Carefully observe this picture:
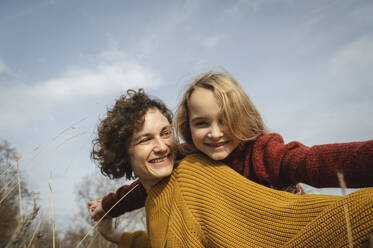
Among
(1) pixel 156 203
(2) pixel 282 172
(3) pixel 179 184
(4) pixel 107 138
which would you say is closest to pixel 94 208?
(4) pixel 107 138

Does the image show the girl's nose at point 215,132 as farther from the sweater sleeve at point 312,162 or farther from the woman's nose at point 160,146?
the woman's nose at point 160,146

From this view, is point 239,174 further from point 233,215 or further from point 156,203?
point 156,203

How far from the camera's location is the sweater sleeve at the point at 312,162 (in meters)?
1.24

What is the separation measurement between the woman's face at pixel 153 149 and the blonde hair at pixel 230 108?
164mm

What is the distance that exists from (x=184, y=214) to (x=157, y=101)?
125 cm

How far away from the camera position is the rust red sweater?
1.24 m

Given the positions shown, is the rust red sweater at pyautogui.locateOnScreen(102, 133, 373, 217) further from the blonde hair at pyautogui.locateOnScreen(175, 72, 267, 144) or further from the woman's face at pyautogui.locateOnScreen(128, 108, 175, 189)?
the woman's face at pyautogui.locateOnScreen(128, 108, 175, 189)

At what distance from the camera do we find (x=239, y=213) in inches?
67.2

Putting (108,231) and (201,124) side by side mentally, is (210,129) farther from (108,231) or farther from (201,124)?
(108,231)

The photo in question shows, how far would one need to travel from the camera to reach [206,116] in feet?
6.54

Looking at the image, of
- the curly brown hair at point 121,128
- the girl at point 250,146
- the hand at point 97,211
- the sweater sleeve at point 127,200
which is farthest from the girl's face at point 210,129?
the hand at point 97,211

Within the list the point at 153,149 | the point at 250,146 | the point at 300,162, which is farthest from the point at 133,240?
the point at 300,162

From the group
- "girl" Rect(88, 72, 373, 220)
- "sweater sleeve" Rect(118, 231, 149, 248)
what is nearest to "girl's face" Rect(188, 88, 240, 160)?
"girl" Rect(88, 72, 373, 220)

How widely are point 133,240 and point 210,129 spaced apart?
5.88 feet
